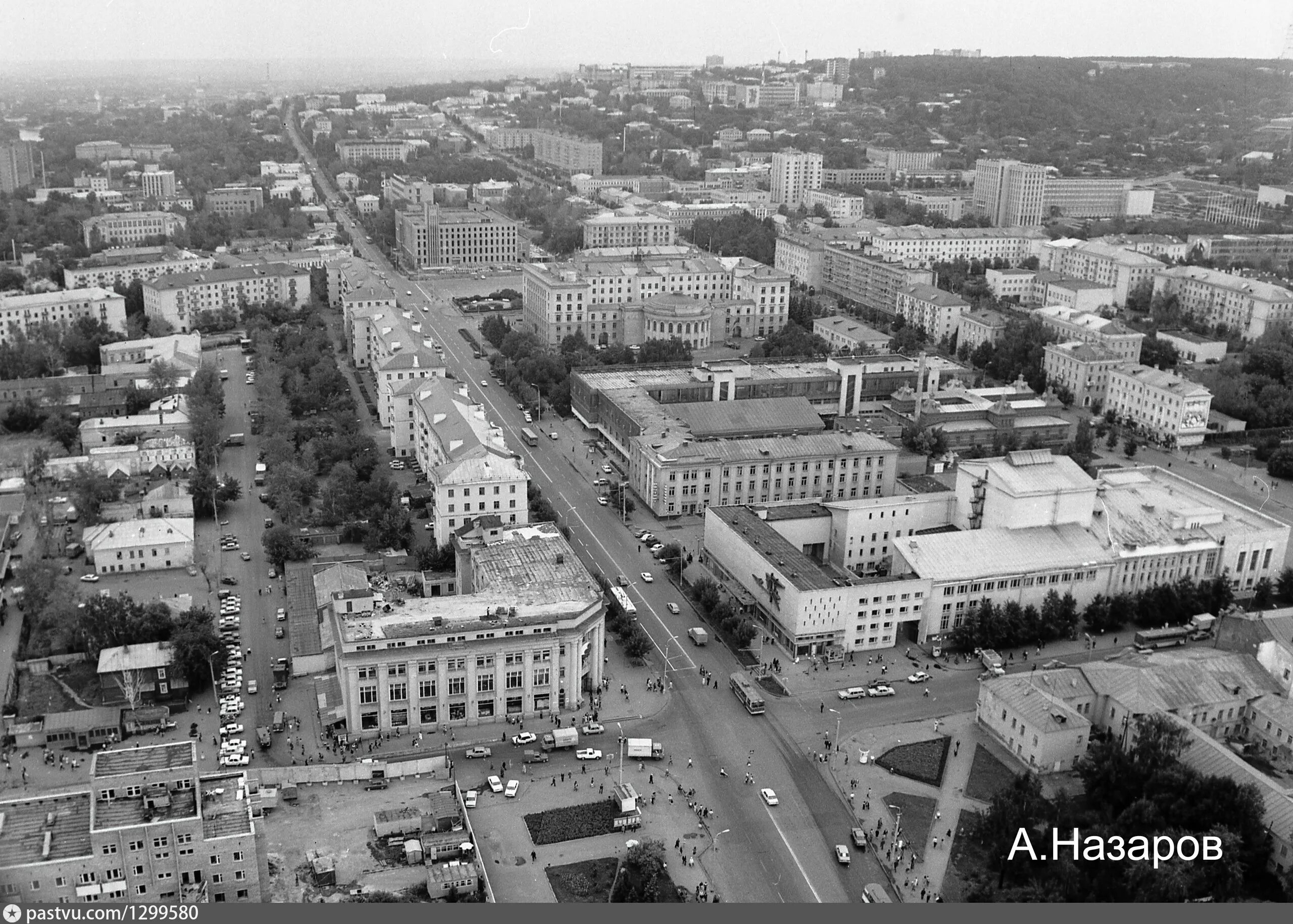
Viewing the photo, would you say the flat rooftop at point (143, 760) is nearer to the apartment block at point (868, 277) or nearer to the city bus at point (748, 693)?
the city bus at point (748, 693)

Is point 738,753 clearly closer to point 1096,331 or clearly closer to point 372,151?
point 1096,331

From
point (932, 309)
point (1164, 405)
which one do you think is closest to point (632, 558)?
point (1164, 405)

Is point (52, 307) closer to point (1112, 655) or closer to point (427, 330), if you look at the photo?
point (427, 330)

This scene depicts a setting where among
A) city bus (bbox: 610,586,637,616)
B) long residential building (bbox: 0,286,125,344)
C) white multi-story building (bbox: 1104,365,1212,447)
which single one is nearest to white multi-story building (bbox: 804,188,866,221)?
white multi-story building (bbox: 1104,365,1212,447)

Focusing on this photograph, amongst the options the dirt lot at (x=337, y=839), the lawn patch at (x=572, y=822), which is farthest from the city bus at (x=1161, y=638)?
the dirt lot at (x=337, y=839)

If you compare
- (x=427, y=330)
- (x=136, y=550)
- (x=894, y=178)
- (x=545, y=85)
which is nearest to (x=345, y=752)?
(x=136, y=550)

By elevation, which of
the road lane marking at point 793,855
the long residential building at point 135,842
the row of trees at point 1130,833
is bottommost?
the road lane marking at point 793,855

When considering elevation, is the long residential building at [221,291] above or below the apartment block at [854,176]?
below
